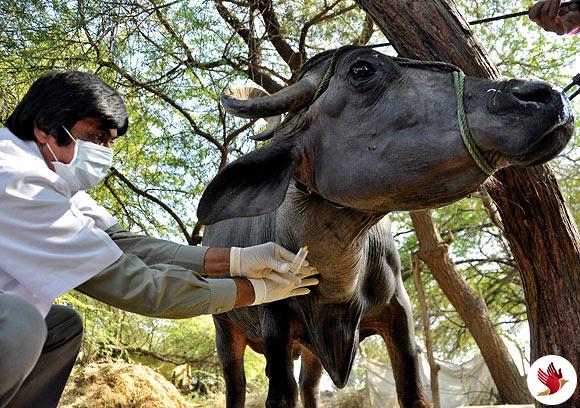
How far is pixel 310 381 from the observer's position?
635 cm

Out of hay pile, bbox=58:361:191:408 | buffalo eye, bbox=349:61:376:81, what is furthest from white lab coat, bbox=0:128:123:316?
hay pile, bbox=58:361:191:408

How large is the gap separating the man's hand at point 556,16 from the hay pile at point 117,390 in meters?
5.87

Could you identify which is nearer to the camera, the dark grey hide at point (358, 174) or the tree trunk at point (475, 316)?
the dark grey hide at point (358, 174)

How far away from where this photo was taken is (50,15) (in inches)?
303

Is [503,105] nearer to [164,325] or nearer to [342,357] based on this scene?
[342,357]

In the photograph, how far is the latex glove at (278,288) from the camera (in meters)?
3.63

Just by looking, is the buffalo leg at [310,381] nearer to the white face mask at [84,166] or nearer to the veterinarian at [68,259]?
the veterinarian at [68,259]

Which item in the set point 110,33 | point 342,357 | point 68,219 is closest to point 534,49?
point 110,33

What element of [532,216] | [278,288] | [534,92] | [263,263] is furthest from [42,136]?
[532,216]

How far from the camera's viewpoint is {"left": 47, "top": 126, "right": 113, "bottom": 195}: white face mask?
3.38 metres

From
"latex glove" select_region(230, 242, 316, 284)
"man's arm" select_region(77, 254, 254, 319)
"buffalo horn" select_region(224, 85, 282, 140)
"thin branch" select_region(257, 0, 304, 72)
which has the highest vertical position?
"thin branch" select_region(257, 0, 304, 72)

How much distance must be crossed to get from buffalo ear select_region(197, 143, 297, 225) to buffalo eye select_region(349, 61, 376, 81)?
49 cm

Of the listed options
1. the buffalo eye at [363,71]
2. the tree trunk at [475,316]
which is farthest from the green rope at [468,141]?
the tree trunk at [475,316]

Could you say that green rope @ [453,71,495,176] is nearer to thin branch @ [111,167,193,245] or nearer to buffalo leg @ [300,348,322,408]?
buffalo leg @ [300,348,322,408]
